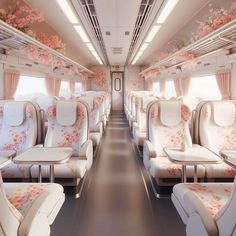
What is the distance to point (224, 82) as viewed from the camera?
188 inches

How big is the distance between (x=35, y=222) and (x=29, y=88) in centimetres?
548

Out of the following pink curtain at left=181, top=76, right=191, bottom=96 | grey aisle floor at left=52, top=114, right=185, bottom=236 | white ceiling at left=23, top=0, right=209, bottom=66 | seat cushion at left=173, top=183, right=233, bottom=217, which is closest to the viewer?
→ seat cushion at left=173, top=183, right=233, bottom=217

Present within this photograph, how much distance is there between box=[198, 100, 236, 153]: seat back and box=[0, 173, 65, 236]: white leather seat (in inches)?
88.1

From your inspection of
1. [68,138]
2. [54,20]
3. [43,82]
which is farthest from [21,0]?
[68,138]

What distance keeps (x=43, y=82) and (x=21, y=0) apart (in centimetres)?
267

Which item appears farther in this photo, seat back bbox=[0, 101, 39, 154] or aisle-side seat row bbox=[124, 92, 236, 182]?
seat back bbox=[0, 101, 39, 154]

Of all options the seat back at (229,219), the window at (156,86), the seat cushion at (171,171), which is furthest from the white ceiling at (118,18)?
the seat back at (229,219)

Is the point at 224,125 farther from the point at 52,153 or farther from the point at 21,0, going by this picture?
the point at 21,0

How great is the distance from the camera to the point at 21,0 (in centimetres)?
502

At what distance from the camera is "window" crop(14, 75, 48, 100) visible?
18.8 ft

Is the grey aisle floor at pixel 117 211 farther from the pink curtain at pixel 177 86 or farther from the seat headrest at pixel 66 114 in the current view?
the pink curtain at pixel 177 86

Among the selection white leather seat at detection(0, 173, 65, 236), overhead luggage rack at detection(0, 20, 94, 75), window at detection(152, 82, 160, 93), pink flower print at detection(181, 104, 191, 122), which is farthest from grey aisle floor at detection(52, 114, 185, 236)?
window at detection(152, 82, 160, 93)

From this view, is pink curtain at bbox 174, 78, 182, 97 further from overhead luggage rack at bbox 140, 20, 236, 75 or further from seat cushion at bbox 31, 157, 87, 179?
seat cushion at bbox 31, 157, 87, 179

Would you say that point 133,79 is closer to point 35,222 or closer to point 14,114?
point 14,114
